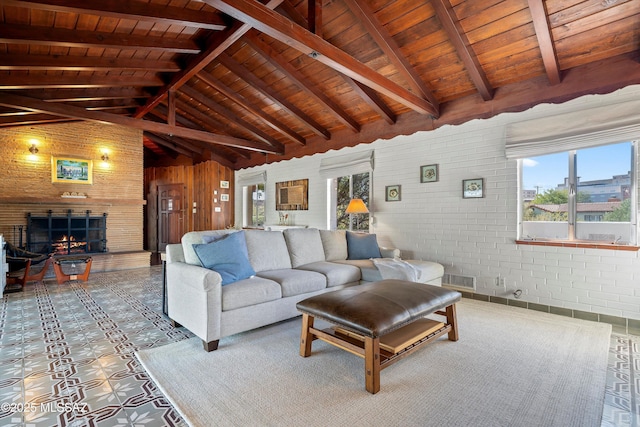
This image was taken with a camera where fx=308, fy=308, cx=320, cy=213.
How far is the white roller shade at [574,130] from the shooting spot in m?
3.01

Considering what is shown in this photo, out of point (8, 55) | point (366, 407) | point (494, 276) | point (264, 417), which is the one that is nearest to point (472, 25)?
point (494, 276)

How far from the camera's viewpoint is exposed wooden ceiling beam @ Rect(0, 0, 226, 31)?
263 cm

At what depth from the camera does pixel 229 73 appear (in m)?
5.18

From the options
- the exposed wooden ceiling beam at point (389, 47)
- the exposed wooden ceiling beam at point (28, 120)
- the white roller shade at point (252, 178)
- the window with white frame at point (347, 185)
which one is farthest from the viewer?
the white roller shade at point (252, 178)

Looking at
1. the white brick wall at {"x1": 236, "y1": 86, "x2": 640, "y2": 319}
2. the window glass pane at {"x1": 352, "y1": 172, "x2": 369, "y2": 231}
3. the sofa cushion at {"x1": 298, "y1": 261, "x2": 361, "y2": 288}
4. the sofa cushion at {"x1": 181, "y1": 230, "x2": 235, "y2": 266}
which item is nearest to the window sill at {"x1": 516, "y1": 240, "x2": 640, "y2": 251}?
the white brick wall at {"x1": 236, "y1": 86, "x2": 640, "y2": 319}

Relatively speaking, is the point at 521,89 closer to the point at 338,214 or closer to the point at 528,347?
the point at 528,347

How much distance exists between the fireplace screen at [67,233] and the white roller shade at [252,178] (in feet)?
10.4

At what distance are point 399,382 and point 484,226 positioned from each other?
2699 mm

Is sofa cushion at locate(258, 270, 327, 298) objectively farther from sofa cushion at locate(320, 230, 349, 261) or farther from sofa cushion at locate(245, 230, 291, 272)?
sofa cushion at locate(320, 230, 349, 261)

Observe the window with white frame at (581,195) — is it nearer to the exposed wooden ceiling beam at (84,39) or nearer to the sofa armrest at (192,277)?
the sofa armrest at (192,277)

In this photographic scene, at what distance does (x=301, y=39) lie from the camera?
2.77m

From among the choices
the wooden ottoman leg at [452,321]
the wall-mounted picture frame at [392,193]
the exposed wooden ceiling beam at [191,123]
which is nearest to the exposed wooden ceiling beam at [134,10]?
the wall-mounted picture frame at [392,193]

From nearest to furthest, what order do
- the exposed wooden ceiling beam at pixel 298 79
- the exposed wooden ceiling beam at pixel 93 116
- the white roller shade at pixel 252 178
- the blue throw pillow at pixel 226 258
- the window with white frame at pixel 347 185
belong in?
1. the blue throw pillow at pixel 226 258
2. the exposed wooden ceiling beam at pixel 298 79
3. the exposed wooden ceiling beam at pixel 93 116
4. the window with white frame at pixel 347 185
5. the white roller shade at pixel 252 178

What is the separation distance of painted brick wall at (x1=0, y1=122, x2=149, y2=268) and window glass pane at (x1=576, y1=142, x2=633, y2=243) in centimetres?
762
